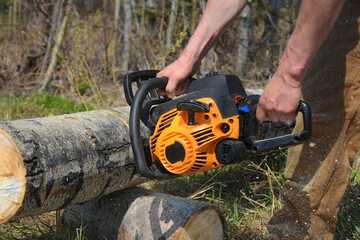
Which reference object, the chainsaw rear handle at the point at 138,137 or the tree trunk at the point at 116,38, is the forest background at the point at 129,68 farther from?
the chainsaw rear handle at the point at 138,137

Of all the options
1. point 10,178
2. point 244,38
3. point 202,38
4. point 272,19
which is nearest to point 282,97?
point 202,38

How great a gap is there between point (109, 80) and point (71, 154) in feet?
14.9

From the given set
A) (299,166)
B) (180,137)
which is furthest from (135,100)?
(299,166)

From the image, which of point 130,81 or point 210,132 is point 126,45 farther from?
point 210,132

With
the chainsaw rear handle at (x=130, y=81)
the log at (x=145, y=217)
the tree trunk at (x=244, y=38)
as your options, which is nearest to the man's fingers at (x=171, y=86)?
the chainsaw rear handle at (x=130, y=81)

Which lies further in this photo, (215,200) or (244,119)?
(215,200)

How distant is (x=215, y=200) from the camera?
311 centimetres

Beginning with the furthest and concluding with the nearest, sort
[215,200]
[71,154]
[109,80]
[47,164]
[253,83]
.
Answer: [109,80] < [253,83] < [215,200] < [71,154] < [47,164]

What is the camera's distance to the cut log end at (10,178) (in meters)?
2.05

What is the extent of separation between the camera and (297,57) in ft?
5.69

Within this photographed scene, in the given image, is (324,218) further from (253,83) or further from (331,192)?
(253,83)

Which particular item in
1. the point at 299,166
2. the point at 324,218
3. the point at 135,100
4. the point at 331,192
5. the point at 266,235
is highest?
the point at 135,100

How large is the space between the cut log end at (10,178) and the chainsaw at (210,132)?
647mm

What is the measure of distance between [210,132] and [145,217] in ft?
2.88
